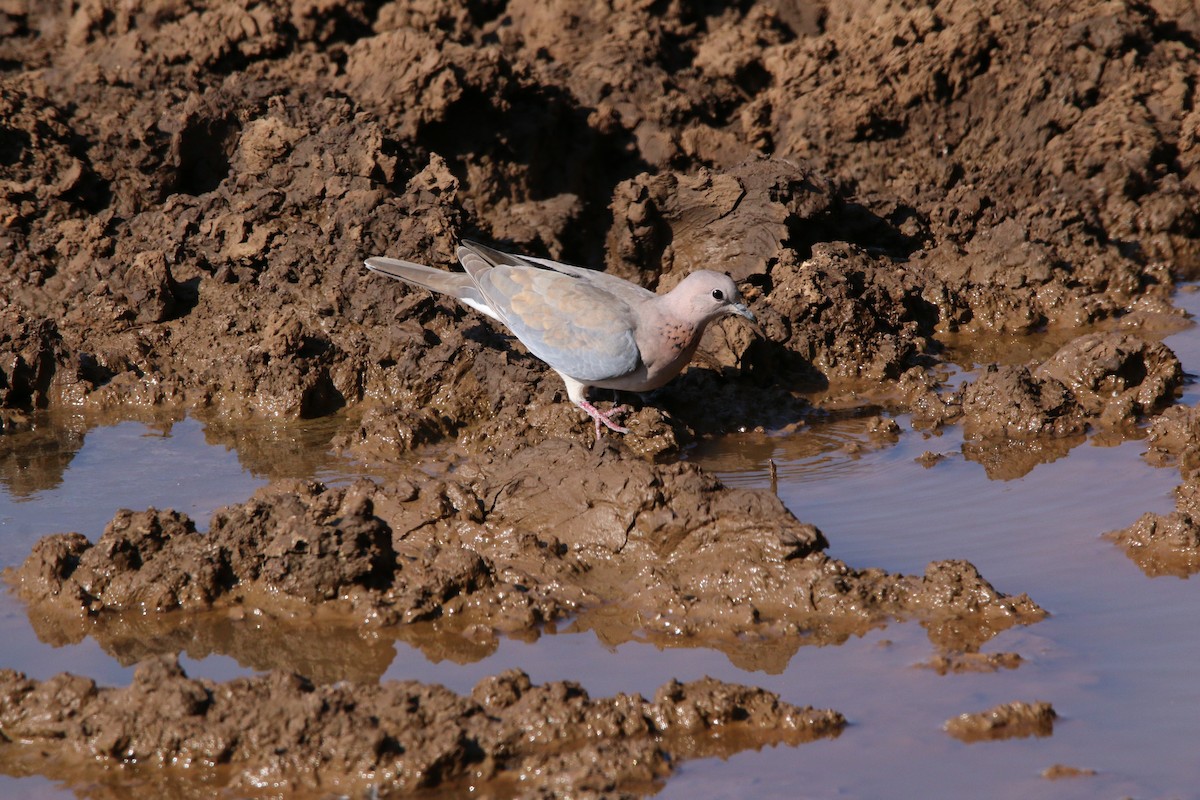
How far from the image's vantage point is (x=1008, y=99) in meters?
9.90

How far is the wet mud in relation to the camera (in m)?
4.84

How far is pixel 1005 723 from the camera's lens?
4098mm

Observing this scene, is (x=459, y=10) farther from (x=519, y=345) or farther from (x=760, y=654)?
(x=760, y=654)

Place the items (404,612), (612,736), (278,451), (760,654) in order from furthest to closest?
(278,451) → (404,612) → (760,654) → (612,736)

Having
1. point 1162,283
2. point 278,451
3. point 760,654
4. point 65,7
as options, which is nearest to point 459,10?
point 65,7

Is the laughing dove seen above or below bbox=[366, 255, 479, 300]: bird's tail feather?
above

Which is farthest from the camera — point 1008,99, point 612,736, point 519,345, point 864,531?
point 1008,99

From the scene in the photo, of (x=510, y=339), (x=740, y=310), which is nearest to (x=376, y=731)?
(x=740, y=310)

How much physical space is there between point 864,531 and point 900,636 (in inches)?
36.4

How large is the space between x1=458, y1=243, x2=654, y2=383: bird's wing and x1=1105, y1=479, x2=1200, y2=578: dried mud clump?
8.11ft

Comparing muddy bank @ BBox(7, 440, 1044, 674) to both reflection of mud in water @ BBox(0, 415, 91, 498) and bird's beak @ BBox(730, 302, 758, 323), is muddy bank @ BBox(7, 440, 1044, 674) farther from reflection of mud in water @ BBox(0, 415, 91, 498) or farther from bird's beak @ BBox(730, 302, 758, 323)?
reflection of mud in water @ BBox(0, 415, 91, 498)

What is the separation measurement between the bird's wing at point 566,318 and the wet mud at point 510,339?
38 cm

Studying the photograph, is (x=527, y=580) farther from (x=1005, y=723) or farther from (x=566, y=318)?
(x=1005, y=723)

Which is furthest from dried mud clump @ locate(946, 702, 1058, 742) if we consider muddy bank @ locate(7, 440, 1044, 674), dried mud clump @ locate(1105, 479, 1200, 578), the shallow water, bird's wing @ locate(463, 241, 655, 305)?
bird's wing @ locate(463, 241, 655, 305)
